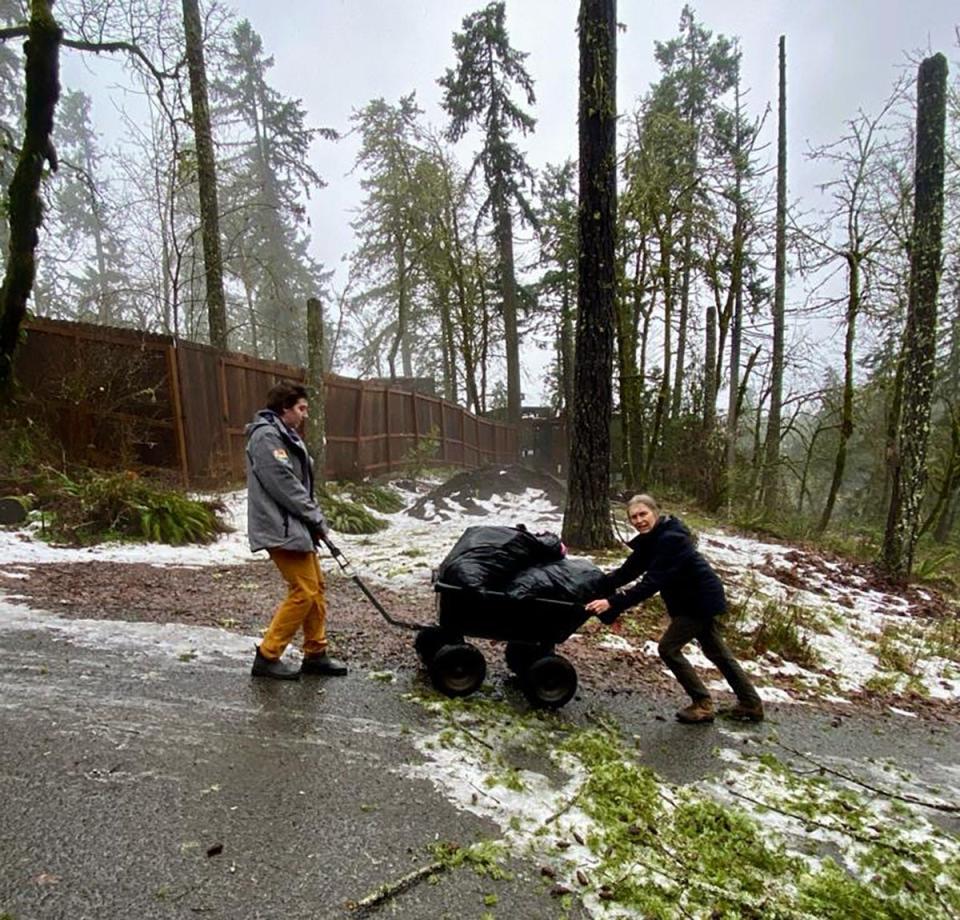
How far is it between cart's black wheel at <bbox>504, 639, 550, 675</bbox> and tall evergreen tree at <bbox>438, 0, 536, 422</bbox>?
20872mm

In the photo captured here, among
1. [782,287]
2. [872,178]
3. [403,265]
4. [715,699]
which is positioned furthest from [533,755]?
[403,265]

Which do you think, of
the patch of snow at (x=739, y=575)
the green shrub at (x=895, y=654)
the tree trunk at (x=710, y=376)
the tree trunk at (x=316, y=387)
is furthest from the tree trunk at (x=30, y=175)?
the tree trunk at (x=710, y=376)

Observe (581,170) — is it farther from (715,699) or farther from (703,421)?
(703,421)

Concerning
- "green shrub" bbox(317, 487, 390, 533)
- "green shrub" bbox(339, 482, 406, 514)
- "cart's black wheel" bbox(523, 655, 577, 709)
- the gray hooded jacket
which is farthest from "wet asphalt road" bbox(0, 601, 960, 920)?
"green shrub" bbox(339, 482, 406, 514)

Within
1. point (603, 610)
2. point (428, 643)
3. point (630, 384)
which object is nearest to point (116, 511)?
point (428, 643)

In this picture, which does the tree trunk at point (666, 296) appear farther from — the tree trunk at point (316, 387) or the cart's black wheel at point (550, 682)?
the cart's black wheel at point (550, 682)

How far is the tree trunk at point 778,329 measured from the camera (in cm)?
1467

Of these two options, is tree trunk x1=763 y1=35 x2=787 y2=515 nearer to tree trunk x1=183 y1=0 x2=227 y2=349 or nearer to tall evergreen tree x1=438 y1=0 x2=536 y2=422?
tall evergreen tree x1=438 y1=0 x2=536 y2=422

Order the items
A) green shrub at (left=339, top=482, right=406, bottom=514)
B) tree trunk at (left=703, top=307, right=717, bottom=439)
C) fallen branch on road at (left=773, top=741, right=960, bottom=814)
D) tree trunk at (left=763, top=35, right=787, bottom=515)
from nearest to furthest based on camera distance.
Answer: fallen branch on road at (left=773, top=741, right=960, bottom=814)
green shrub at (left=339, top=482, right=406, bottom=514)
tree trunk at (left=763, top=35, right=787, bottom=515)
tree trunk at (left=703, top=307, right=717, bottom=439)

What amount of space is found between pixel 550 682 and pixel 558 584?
0.62 meters

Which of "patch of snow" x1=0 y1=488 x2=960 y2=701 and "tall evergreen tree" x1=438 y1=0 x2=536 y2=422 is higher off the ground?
"tall evergreen tree" x1=438 y1=0 x2=536 y2=422

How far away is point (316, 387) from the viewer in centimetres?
1059

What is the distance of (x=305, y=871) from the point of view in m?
2.16

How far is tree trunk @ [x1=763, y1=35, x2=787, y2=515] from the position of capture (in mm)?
14672
